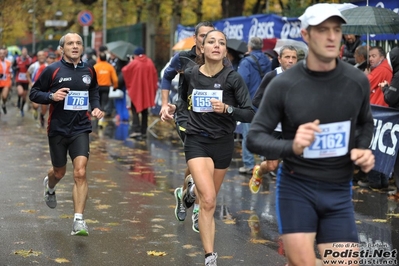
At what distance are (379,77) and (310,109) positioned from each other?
23.3 ft

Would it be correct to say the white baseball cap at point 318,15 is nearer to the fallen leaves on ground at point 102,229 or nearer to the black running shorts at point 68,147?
the black running shorts at point 68,147

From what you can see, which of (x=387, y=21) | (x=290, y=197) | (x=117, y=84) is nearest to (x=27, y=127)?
(x=117, y=84)

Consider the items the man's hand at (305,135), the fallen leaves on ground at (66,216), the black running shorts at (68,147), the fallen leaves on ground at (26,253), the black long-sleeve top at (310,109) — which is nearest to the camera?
the man's hand at (305,135)

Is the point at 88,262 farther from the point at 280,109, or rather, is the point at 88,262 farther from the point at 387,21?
the point at 387,21

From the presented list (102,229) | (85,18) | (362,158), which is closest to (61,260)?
(102,229)

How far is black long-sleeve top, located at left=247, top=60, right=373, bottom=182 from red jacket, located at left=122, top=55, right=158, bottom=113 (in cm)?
1522

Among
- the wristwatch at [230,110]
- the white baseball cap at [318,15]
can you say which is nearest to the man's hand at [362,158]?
the white baseball cap at [318,15]

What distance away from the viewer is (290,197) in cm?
504

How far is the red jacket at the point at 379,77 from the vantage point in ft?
38.5

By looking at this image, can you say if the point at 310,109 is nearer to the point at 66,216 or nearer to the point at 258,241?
the point at 258,241

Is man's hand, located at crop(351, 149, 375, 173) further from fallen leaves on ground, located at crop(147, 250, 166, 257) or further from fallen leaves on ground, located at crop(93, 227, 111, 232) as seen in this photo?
fallen leaves on ground, located at crop(93, 227, 111, 232)

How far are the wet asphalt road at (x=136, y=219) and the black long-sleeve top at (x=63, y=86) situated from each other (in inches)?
40.4

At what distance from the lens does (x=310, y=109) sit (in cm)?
493

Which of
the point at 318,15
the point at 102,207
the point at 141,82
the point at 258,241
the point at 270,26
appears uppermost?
the point at 318,15
